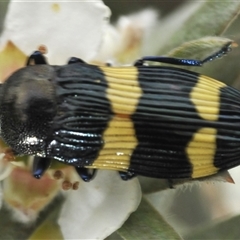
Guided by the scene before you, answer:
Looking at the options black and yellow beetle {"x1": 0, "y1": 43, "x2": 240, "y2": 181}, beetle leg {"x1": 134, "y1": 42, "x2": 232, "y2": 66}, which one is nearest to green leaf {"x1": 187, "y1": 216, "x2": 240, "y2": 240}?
black and yellow beetle {"x1": 0, "y1": 43, "x2": 240, "y2": 181}

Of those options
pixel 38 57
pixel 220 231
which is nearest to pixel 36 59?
pixel 38 57

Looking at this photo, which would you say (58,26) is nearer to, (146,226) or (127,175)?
(127,175)

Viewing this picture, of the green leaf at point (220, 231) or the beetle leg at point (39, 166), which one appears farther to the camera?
the green leaf at point (220, 231)

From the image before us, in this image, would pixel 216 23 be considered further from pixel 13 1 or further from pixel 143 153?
pixel 13 1

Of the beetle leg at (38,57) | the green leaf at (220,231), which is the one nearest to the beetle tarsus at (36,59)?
the beetle leg at (38,57)

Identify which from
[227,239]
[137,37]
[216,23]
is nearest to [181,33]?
[216,23]

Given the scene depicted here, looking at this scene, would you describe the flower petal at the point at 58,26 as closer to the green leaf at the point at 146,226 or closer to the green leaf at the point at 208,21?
the green leaf at the point at 208,21
